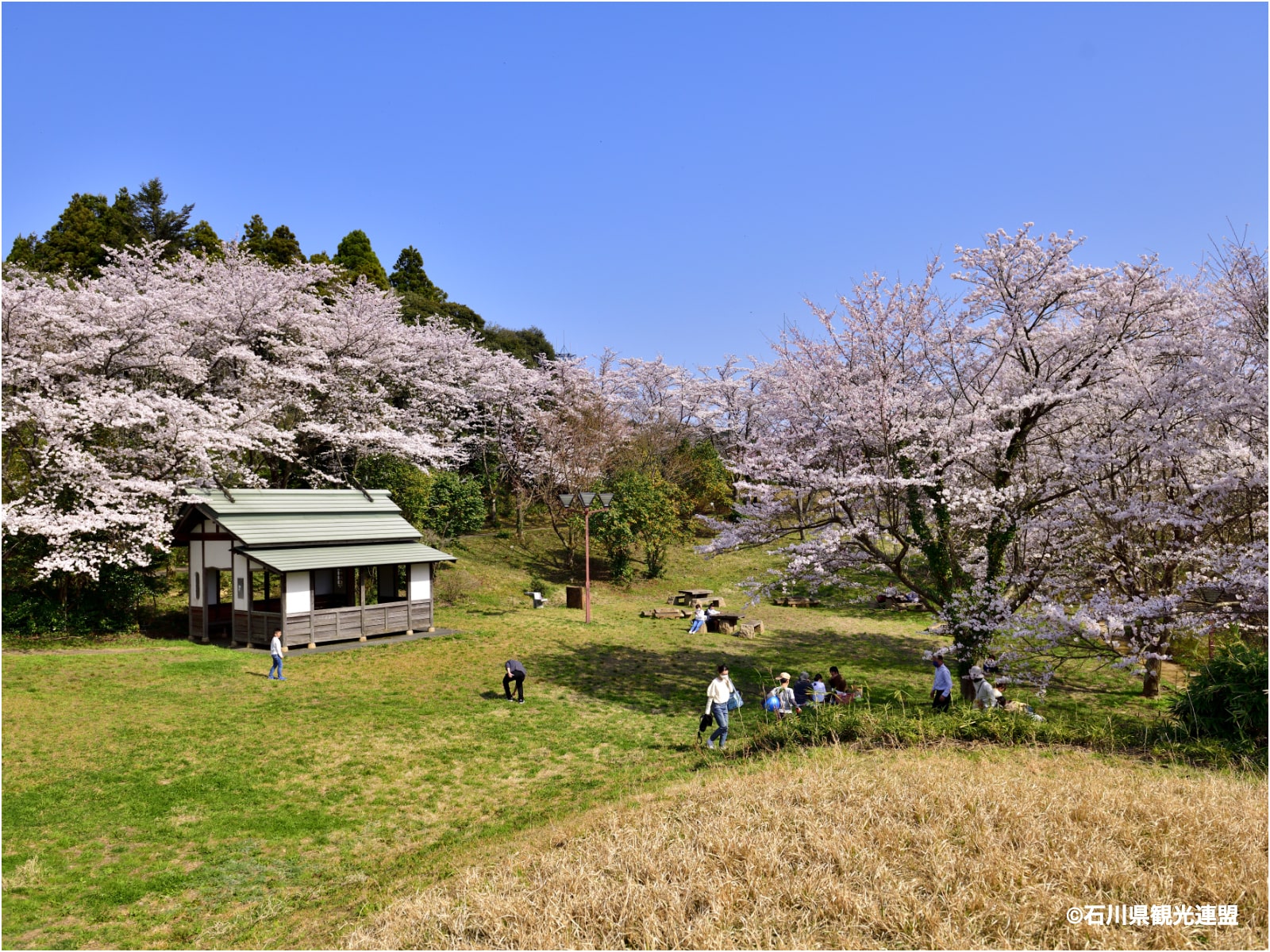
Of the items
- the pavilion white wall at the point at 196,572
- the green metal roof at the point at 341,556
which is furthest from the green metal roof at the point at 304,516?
the pavilion white wall at the point at 196,572

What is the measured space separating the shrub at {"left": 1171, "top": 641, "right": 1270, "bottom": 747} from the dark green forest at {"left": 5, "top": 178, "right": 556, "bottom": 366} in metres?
35.8

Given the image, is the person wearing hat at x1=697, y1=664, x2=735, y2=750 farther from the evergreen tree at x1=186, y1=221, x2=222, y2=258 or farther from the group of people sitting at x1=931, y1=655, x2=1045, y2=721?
the evergreen tree at x1=186, y1=221, x2=222, y2=258

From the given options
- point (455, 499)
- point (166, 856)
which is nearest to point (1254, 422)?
point (166, 856)

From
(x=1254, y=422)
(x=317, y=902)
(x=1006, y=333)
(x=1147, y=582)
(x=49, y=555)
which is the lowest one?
(x=317, y=902)

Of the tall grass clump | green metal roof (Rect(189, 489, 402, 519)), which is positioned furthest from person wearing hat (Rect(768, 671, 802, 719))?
green metal roof (Rect(189, 489, 402, 519))

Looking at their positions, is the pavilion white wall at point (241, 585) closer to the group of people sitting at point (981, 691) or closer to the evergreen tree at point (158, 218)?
the group of people sitting at point (981, 691)

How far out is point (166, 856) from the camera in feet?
31.0

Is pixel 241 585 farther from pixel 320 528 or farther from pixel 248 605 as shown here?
pixel 320 528

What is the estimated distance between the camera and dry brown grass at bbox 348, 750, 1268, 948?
5941mm

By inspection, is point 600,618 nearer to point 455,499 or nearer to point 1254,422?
point 455,499

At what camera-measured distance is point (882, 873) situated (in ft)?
21.5

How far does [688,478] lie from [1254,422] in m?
31.3

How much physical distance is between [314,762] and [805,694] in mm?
9329

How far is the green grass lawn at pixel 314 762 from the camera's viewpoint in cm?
842
